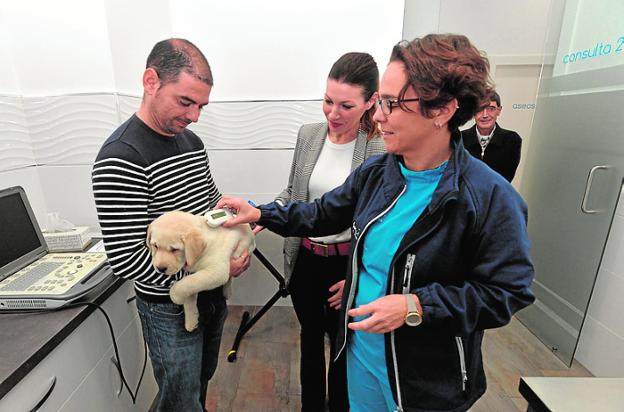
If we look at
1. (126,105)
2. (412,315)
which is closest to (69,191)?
(126,105)

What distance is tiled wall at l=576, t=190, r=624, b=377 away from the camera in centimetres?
193

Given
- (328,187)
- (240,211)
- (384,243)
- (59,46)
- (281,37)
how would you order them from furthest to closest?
(281,37), (59,46), (328,187), (240,211), (384,243)

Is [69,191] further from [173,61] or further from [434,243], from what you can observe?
[434,243]

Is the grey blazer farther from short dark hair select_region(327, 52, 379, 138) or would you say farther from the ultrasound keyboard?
the ultrasound keyboard

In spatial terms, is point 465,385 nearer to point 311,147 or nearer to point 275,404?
point 311,147

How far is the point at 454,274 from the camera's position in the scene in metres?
0.78

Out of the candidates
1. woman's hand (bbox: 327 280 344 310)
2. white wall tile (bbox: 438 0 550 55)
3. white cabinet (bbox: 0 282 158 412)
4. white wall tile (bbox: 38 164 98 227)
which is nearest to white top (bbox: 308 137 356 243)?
woman's hand (bbox: 327 280 344 310)

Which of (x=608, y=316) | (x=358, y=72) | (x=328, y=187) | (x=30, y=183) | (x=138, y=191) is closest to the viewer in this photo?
(x=138, y=191)

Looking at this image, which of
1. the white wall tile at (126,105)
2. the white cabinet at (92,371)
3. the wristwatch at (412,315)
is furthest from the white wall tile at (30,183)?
the wristwatch at (412,315)

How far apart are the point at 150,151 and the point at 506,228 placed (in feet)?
3.21

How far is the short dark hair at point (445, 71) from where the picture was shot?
0.73 meters

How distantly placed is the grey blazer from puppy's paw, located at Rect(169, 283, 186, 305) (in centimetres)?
50

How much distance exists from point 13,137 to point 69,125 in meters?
0.24

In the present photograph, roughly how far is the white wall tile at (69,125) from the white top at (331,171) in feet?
3.77
